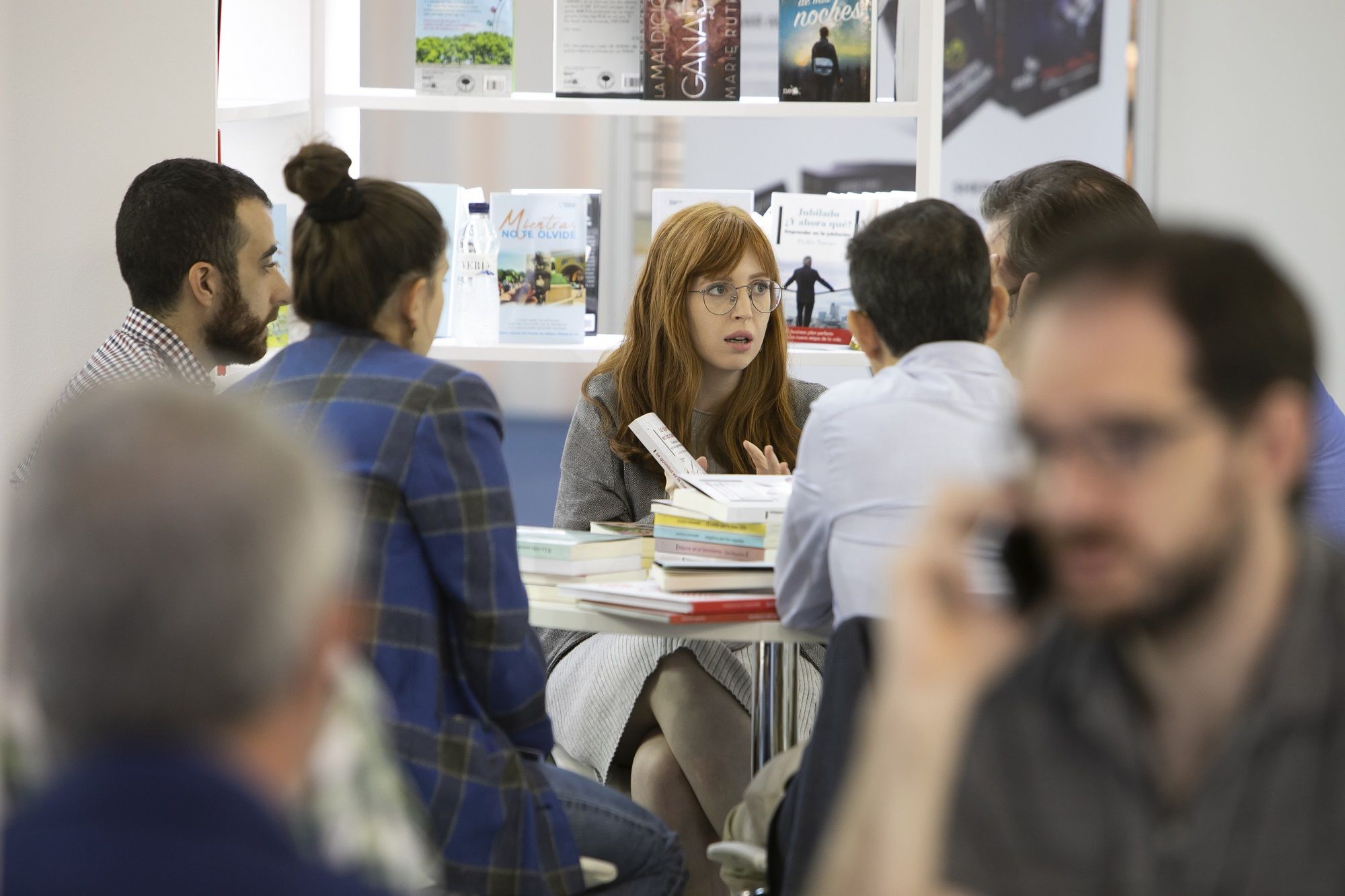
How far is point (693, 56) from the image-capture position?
3361 millimetres

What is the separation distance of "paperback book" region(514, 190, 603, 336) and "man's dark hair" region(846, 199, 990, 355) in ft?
4.65

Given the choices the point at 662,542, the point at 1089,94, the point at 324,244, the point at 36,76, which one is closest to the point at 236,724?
the point at 324,244

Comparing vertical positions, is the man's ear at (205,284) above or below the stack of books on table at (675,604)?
above

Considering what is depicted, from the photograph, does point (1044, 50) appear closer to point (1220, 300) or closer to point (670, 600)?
point (670, 600)

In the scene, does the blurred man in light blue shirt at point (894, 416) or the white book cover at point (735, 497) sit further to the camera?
the white book cover at point (735, 497)

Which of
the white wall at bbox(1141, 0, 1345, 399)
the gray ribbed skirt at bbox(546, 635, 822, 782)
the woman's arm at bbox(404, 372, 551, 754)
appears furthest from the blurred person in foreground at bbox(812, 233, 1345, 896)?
the white wall at bbox(1141, 0, 1345, 399)

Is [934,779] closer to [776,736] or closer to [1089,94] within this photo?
[776,736]

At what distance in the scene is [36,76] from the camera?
9.44 ft

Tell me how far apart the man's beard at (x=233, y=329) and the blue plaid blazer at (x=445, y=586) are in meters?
1.11

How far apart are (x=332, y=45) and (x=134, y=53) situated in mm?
579

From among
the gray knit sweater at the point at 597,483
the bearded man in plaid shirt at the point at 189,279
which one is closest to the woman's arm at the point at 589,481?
the gray knit sweater at the point at 597,483

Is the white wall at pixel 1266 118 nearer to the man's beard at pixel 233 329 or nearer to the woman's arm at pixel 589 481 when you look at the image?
the woman's arm at pixel 589 481

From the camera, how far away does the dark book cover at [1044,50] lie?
5027 mm

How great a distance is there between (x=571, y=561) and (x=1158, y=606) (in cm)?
146
